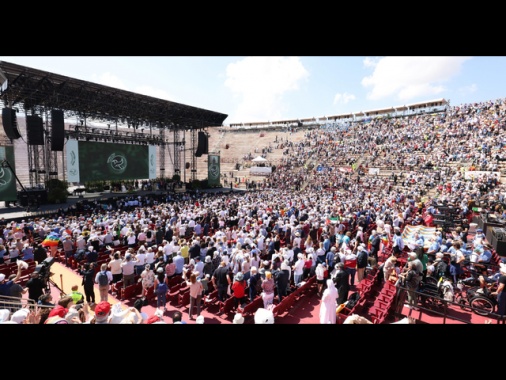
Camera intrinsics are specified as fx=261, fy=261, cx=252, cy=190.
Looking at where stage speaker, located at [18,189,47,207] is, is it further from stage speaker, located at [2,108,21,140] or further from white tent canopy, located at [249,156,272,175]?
white tent canopy, located at [249,156,272,175]

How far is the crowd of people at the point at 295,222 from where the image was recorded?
23.4 feet

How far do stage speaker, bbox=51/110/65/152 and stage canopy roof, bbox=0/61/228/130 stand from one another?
7.32 feet

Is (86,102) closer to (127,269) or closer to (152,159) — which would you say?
(152,159)

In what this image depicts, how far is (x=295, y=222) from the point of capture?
13.1 m

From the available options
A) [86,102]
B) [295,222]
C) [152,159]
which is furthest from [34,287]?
[152,159]

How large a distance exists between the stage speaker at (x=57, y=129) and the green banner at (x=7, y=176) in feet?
8.27

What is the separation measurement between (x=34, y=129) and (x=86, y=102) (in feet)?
19.7

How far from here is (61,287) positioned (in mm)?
8000

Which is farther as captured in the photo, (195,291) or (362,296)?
(362,296)

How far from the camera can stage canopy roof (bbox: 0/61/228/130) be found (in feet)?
61.3

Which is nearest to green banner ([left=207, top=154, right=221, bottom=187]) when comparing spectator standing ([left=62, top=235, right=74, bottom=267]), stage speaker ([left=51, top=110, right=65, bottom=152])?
stage speaker ([left=51, top=110, right=65, bottom=152])

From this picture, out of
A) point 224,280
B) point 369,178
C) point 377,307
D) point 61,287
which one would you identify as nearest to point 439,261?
point 377,307

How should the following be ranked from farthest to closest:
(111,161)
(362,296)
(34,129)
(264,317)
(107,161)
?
(111,161), (107,161), (34,129), (362,296), (264,317)
